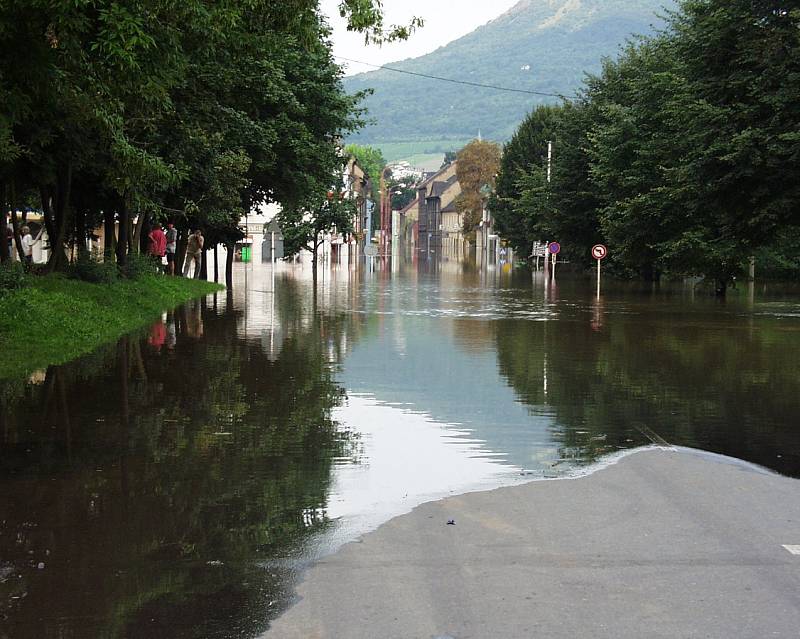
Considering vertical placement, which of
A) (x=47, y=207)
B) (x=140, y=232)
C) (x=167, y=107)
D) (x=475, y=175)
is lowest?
(x=140, y=232)

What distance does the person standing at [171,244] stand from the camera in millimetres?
41594

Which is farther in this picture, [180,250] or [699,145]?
[180,250]

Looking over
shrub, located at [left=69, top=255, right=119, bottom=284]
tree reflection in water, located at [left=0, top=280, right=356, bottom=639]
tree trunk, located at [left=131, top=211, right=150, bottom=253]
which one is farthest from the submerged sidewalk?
tree trunk, located at [left=131, top=211, right=150, bottom=253]

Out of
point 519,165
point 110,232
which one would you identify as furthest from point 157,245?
point 519,165

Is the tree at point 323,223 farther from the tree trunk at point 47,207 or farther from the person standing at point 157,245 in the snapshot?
the tree trunk at point 47,207

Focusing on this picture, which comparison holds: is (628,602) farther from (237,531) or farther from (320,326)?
(320,326)

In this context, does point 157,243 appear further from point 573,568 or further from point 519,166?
point 519,166

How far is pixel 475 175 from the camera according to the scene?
14138cm

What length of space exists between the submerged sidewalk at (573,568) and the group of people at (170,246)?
3158 centimetres

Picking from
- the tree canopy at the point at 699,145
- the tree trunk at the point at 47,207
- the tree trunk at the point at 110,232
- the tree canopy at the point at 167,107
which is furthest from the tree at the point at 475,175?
the tree trunk at the point at 47,207

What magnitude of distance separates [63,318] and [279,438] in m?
9.68

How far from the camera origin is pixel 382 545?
6.65 metres

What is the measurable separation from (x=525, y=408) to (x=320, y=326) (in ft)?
39.0

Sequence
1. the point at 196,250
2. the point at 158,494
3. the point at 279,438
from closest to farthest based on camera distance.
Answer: the point at 158,494, the point at 279,438, the point at 196,250
